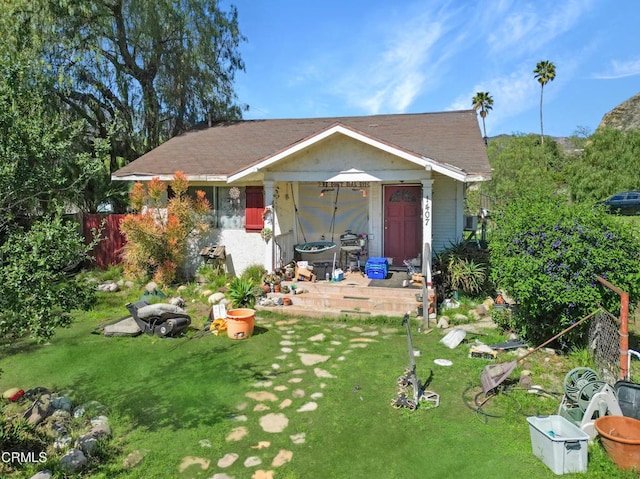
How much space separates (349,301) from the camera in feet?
32.9

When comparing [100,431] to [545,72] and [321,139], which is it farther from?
[545,72]

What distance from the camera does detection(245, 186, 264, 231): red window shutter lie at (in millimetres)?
12375

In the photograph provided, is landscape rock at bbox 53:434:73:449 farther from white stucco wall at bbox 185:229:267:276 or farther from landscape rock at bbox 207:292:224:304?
white stucco wall at bbox 185:229:267:276

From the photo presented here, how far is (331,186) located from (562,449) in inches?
380

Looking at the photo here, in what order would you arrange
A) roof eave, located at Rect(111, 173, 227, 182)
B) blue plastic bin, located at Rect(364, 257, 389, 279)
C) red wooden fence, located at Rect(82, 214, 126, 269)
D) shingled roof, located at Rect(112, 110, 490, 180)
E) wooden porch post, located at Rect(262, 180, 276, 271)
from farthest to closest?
red wooden fence, located at Rect(82, 214, 126, 269) → roof eave, located at Rect(111, 173, 227, 182) → shingled roof, located at Rect(112, 110, 490, 180) → wooden porch post, located at Rect(262, 180, 276, 271) → blue plastic bin, located at Rect(364, 257, 389, 279)

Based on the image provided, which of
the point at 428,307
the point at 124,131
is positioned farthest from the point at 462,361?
the point at 124,131

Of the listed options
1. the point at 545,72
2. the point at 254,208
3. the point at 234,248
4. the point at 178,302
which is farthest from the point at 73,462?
the point at 545,72

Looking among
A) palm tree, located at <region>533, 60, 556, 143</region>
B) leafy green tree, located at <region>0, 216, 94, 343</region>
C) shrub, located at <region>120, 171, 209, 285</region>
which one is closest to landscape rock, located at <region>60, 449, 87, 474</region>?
leafy green tree, located at <region>0, 216, 94, 343</region>

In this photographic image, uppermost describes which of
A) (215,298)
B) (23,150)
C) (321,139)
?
(321,139)

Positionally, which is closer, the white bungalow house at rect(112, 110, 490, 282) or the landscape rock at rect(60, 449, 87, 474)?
the landscape rock at rect(60, 449, 87, 474)

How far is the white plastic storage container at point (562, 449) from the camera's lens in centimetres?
425

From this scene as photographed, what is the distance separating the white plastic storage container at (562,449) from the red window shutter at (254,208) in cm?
915

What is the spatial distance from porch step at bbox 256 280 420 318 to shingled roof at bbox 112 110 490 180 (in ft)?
10.7

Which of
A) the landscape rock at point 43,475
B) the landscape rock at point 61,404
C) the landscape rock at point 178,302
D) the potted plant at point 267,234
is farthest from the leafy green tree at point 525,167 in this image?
the landscape rock at point 43,475
